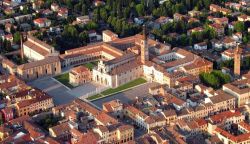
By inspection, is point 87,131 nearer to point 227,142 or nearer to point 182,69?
point 227,142

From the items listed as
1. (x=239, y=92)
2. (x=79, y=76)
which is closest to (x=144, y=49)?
(x=79, y=76)

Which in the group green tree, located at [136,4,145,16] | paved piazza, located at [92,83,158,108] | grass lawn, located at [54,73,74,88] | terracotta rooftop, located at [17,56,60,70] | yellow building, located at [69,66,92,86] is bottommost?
paved piazza, located at [92,83,158,108]

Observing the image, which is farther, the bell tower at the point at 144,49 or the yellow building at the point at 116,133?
the bell tower at the point at 144,49

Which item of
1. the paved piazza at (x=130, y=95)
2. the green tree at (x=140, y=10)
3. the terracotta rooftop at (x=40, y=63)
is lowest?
the paved piazza at (x=130, y=95)

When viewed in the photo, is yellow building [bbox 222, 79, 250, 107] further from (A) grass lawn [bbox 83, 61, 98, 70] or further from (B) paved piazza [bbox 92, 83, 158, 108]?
(A) grass lawn [bbox 83, 61, 98, 70]

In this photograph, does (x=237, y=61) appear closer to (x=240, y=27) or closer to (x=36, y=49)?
(x=240, y=27)

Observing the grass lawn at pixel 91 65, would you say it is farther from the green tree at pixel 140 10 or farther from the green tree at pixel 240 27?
the green tree at pixel 240 27

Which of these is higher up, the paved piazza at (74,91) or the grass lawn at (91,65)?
the grass lawn at (91,65)

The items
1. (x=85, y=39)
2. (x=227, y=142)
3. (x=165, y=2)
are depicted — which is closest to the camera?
(x=227, y=142)

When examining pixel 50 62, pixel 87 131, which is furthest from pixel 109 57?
pixel 87 131

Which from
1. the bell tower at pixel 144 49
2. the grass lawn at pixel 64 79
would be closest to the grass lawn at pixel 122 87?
the bell tower at pixel 144 49

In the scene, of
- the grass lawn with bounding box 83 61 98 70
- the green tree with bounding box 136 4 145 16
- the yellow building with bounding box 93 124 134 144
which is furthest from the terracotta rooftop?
the green tree with bounding box 136 4 145 16
